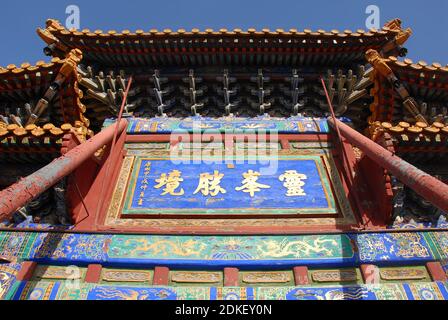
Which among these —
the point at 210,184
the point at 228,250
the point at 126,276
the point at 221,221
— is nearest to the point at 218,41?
the point at 210,184

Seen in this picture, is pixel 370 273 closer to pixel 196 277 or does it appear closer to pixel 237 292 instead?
pixel 237 292

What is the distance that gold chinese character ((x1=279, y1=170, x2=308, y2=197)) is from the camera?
7012 millimetres

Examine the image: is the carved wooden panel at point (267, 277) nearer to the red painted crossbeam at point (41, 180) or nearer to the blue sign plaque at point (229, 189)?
the blue sign plaque at point (229, 189)

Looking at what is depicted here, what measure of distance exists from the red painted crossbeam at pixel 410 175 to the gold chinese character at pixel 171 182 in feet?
9.05

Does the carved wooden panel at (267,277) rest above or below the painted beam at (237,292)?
above

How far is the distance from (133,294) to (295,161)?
3.57 metres

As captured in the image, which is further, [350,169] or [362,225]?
[350,169]

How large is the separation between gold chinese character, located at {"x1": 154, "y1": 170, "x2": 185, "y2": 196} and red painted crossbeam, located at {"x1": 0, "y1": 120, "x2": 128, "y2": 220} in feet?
3.66

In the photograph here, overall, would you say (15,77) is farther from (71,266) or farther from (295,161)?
(295,161)

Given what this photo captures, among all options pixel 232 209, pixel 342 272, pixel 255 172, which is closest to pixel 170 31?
pixel 255 172

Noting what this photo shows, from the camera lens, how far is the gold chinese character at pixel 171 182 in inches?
277

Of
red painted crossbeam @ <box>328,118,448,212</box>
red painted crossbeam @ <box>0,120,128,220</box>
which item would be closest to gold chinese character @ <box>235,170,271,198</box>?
red painted crossbeam @ <box>328,118,448,212</box>

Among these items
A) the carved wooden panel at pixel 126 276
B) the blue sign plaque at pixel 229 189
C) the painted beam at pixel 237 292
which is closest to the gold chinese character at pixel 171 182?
the blue sign plaque at pixel 229 189
